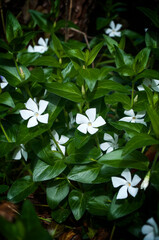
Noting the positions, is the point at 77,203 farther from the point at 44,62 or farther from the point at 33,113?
the point at 44,62

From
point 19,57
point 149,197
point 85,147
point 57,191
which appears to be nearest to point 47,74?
point 19,57

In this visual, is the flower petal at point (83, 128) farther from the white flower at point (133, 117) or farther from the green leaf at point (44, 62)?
the green leaf at point (44, 62)

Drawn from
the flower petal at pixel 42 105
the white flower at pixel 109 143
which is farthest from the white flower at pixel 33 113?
the white flower at pixel 109 143

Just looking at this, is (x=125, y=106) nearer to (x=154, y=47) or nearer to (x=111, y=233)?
(x=154, y=47)

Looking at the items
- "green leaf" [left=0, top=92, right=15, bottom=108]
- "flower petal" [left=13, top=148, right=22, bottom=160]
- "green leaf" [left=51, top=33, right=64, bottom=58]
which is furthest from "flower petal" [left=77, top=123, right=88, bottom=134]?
"green leaf" [left=51, top=33, right=64, bottom=58]

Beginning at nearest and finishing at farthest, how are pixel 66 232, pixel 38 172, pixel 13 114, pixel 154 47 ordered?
pixel 38 172 < pixel 66 232 < pixel 13 114 < pixel 154 47

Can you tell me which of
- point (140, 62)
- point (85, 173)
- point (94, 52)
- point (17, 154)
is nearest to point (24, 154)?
point (17, 154)
